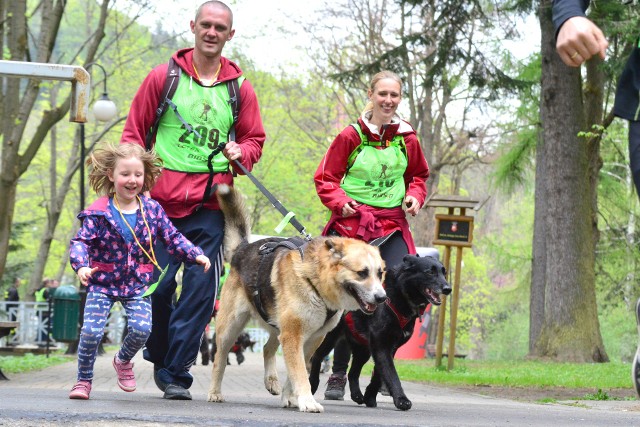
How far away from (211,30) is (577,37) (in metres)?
4.03

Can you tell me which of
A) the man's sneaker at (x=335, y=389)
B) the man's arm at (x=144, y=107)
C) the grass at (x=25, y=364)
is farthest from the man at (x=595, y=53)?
the grass at (x=25, y=364)

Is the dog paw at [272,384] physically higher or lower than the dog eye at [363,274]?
lower

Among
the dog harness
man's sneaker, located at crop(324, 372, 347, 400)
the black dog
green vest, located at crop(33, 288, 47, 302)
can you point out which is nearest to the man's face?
the dog harness

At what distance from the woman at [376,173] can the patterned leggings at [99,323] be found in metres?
1.90

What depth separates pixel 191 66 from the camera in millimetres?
7449

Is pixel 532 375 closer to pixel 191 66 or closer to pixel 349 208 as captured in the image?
pixel 349 208

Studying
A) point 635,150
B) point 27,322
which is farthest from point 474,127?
point 635,150

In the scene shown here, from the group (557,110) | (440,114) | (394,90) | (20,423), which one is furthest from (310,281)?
(440,114)

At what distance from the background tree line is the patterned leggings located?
37.9ft

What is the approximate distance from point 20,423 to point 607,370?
13.4 metres

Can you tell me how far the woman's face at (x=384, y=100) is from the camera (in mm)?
8070

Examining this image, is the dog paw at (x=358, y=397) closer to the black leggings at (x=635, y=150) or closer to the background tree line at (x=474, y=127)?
the black leggings at (x=635, y=150)

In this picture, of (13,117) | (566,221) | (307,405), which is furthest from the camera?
(566,221)

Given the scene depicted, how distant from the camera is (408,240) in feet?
27.4
